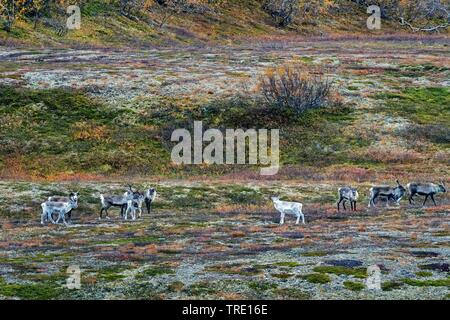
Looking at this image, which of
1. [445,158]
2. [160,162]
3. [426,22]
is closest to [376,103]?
[445,158]

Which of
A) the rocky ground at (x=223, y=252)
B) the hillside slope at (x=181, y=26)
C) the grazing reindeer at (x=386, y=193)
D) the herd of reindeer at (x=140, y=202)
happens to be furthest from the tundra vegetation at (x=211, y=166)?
the grazing reindeer at (x=386, y=193)

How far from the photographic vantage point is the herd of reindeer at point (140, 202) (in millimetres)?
38844

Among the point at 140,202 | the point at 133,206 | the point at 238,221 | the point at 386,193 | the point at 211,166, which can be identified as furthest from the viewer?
the point at 211,166

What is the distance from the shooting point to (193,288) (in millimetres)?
24453

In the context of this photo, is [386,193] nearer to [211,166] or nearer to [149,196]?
[149,196]

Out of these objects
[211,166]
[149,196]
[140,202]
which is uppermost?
[211,166]

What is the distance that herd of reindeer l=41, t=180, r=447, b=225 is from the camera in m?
38.8

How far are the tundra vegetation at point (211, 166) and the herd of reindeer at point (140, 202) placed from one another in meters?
0.88

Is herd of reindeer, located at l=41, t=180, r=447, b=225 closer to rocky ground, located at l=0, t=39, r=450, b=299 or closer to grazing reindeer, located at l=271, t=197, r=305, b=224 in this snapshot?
grazing reindeer, located at l=271, t=197, r=305, b=224

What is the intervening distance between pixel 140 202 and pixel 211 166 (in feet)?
68.6

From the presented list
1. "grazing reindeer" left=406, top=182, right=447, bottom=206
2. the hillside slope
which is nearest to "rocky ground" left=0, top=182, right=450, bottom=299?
"grazing reindeer" left=406, top=182, right=447, bottom=206

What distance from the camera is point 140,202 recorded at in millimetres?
42406

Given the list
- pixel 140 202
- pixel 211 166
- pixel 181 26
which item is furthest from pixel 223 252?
pixel 181 26

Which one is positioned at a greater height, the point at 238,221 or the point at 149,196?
the point at 149,196
